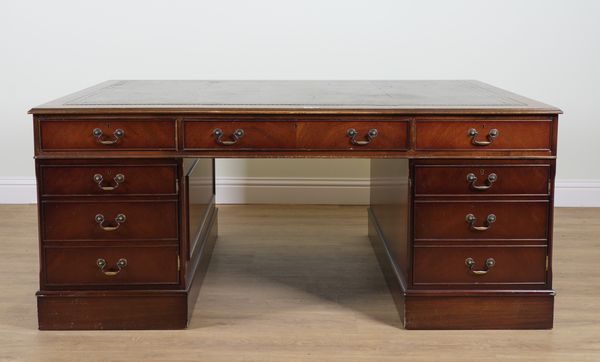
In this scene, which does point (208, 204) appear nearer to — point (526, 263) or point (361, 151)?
point (361, 151)

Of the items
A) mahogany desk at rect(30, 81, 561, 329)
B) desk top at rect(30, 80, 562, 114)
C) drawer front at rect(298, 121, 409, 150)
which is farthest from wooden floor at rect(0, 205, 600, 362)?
desk top at rect(30, 80, 562, 114)

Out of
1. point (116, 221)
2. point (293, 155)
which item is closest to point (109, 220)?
point (116, 221)

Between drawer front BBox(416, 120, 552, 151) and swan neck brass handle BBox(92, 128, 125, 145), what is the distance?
0.94m

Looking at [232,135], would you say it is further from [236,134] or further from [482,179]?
[482,179]

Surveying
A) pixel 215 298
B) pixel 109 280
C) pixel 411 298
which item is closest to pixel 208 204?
pixel 215 298

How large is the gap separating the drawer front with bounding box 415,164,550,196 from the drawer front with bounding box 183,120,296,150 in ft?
1.46

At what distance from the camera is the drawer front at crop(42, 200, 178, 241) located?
9.05 feet

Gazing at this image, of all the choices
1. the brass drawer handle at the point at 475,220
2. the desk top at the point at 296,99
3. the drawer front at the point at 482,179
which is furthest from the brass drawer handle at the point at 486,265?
the desk top at the point at 296,99

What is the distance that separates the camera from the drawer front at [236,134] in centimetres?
273

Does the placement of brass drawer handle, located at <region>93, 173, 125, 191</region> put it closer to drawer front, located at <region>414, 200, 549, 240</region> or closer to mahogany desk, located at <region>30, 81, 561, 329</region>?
mahogany desk, located at <region>30, 81, 561, 329</region>

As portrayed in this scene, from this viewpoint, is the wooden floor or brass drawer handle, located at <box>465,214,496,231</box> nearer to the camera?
the wooden floor

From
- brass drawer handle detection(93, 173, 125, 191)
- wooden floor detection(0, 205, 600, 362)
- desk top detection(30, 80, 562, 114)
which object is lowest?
wooden floor detection(0, 205, 600, 362)

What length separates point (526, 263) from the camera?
110 inches

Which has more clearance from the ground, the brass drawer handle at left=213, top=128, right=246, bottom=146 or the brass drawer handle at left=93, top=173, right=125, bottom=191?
the brass drawer handle at left=213, top=128, right=246, bottom=146
